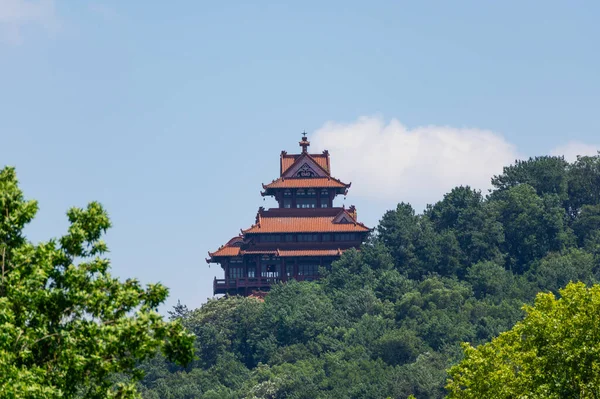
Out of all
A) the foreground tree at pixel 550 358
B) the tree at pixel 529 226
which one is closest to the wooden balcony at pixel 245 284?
the tree at pixel 529 226

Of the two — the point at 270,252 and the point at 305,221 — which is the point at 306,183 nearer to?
the point at 305,221

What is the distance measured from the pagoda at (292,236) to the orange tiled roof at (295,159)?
262mm

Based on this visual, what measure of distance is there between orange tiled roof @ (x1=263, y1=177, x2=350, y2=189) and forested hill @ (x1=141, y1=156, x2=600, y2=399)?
4.59m

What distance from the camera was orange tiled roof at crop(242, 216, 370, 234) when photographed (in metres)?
116

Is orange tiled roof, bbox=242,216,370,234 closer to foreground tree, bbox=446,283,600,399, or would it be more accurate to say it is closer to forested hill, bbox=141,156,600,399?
forested hill, bbox=141,156,600,399

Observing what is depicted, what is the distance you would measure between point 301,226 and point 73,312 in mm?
85170

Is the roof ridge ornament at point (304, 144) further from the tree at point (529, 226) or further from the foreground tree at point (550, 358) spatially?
the foreground tree at point (550, 358)

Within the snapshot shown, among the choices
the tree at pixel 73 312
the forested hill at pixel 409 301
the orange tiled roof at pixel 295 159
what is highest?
the orange tiled roof at pixel 295 159

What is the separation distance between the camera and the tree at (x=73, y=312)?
30.8m

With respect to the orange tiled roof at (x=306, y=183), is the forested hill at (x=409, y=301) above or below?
below

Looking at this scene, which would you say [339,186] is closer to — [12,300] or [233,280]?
[233,280]

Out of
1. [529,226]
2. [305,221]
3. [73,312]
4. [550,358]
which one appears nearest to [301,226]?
[305,221]

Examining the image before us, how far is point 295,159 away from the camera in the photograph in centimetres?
12006

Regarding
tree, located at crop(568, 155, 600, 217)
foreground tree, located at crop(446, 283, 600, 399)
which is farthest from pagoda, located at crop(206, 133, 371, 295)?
foreground tree, located at crop(446, 283, 600, 399)
